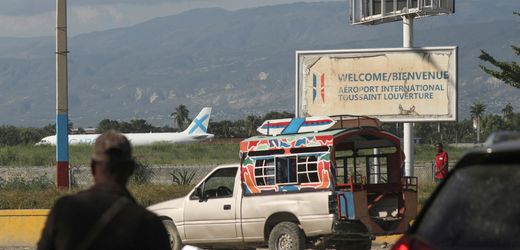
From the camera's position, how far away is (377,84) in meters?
32.0

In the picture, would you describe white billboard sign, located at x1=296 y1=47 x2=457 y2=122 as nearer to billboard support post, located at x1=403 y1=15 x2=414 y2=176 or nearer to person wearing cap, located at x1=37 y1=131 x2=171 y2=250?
billboard support post, located at x1=403 y1=15 x2=414 y2=176

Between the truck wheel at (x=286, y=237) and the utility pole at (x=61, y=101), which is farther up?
the utility pole at (x=61, y=101)

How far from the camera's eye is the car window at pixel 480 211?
5309 millimetres

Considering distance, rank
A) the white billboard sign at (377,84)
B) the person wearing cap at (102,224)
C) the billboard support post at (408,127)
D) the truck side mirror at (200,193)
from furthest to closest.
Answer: the billboard support post at (408,127)
the white billboard sign at (377,84)
the truck side mirror at (200,193)
the person wearing cap at (102,224)

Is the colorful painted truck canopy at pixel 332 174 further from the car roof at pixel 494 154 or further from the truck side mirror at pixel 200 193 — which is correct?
the car roof at pixel 494 154

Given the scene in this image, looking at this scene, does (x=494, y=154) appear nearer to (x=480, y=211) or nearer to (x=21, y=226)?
(x=480, y=211)

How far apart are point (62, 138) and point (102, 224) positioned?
21488mm

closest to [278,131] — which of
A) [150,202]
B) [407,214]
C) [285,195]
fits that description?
[285,195]

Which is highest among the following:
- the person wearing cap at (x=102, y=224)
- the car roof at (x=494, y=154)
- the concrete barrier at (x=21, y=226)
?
the car roof at (x=494, y=154)

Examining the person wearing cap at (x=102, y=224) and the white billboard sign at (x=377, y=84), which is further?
→ the white billboard sign at (x=377, y=84)

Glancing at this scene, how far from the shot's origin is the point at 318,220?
1662cm

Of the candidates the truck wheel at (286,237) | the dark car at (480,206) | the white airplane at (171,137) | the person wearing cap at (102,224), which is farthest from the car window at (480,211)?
the white airplane at (171,137)

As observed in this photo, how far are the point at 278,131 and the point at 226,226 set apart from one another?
1.64 metres

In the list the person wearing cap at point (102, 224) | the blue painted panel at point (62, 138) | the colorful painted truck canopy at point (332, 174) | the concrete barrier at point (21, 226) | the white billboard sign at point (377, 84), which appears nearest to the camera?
the person wearing cap at point (102, 224)
